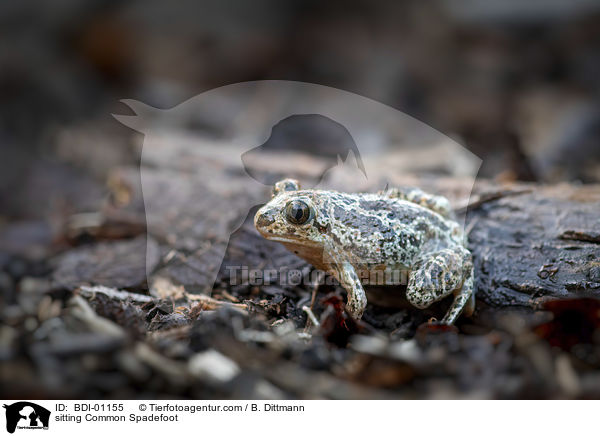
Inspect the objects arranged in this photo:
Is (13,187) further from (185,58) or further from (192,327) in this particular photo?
(192,327)

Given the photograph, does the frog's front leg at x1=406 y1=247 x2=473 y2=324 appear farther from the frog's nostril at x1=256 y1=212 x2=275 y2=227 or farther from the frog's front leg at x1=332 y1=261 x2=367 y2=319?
the frog's nostril at x1=256 y1=212 x2=275 y2=227

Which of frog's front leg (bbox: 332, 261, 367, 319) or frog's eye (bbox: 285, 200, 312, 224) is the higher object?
frog's eye (bbox: 285, 200, 312, 224)

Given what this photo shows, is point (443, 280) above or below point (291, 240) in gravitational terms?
below

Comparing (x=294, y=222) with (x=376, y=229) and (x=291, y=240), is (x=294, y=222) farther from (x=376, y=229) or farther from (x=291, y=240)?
(x=376, y=229)

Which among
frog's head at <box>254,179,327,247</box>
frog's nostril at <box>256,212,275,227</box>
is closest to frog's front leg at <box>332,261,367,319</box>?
frog's head at <box>254,179,327,247</box>

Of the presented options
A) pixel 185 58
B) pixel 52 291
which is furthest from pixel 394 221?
pixel 185 58
